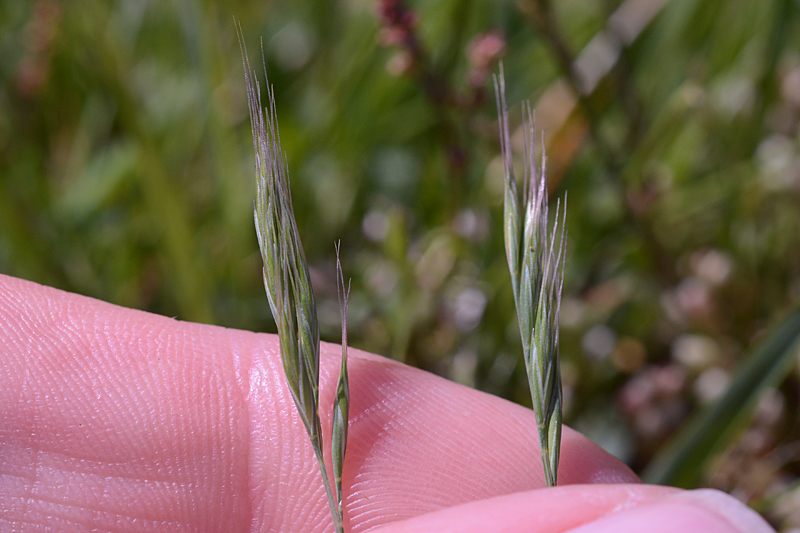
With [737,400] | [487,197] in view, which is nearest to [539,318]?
[737,400]

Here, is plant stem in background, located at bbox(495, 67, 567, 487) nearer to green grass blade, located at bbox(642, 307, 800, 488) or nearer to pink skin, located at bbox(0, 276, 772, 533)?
pink skin, located at bbox(0, 276, 772, 533)

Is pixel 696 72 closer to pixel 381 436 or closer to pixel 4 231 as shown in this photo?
pixel 381 436

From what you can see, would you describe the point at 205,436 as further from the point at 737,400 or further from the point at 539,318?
the point at 737,400

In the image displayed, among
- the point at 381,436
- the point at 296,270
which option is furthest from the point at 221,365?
the point at 296,270

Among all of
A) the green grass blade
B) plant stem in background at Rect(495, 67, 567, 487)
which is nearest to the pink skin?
the green grass blade

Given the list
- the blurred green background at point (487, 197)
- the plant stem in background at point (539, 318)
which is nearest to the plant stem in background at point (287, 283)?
the plant stem in background at point (539, 318)

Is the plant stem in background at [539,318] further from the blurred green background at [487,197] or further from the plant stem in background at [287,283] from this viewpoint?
the blurred green background at [487,197]

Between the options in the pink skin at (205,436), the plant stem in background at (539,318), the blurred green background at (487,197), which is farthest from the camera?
the blurred green background at (487,197)
